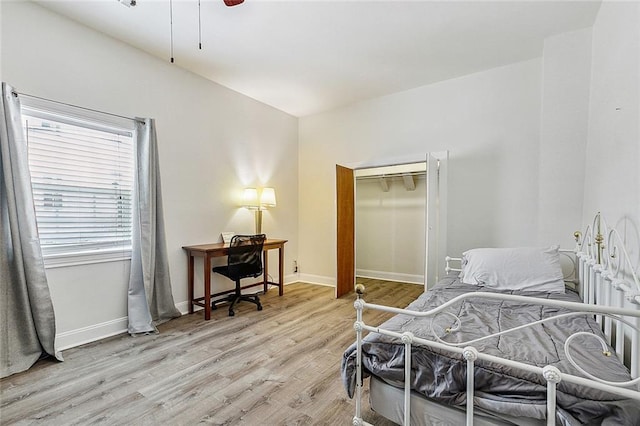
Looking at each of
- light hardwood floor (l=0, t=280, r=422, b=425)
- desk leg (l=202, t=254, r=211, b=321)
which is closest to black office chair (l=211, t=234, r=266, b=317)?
desk leg (l=202, t=254, r=211, b=321)

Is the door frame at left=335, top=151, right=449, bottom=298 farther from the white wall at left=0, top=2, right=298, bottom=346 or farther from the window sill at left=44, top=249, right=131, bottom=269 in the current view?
the window sill at left=44, top=249, right=131, bottom=269

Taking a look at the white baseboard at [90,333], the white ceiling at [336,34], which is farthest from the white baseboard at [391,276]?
the white baseboard at [90,333]

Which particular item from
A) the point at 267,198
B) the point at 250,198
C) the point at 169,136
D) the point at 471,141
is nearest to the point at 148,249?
the point at 169,136

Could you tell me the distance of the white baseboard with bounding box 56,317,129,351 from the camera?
8.32ft

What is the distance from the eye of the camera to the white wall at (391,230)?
4828 mm

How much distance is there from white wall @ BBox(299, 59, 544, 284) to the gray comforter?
6.21 ft

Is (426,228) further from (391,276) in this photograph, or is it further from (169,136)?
(169,136)

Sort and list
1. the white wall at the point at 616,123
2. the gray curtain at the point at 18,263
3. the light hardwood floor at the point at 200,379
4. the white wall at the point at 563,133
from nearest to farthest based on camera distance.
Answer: the white wall at the point at 616,123 < the light hardwood floor at the point at 200,379 < the gray curtain at the point at 18,263 < the white wall at the point at 563,133

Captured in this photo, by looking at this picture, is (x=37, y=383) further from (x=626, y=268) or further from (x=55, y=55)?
(x=626, y=268)

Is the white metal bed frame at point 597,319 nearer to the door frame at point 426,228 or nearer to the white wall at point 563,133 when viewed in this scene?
the white wall at point 563,133

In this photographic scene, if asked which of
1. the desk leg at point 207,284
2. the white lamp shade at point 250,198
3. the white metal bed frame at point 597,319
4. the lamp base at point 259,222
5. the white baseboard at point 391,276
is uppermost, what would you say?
the white lamp shade at point 250,198

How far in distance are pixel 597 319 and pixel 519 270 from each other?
59 centimetres

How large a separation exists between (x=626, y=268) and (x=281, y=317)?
2.81 meters

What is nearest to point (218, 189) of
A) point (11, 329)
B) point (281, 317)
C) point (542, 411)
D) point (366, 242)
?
point (281, 317)
